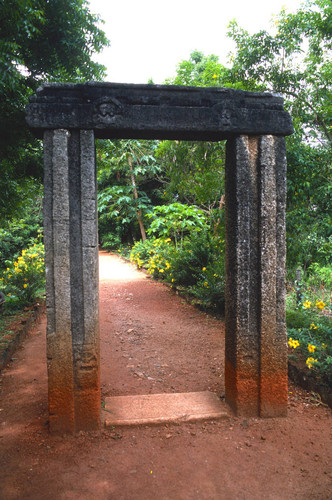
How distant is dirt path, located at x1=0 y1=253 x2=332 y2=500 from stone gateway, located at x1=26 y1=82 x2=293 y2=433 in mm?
271

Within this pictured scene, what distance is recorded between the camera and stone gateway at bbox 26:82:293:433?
2.98 metres

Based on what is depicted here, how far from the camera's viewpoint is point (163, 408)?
3.44m

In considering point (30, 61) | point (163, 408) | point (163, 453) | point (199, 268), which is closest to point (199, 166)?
point (199, 268)

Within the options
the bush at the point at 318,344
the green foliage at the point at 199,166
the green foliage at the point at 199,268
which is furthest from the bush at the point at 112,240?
the bush at the point at 318,344

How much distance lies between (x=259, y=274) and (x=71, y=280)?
1793mm

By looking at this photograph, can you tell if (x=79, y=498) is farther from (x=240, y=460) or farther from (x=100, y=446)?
(x=240, y=460)

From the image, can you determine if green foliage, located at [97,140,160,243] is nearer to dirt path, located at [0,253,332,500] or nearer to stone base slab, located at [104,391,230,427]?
dirt path, located at [0,253,332,500]

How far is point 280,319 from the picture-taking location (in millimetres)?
3248

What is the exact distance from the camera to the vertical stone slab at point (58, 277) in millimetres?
2963

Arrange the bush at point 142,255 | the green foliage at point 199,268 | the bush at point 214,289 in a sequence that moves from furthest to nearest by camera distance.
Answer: the bush at point 142,255 < the green foliage at point 199,268 < the bush at point 214,289

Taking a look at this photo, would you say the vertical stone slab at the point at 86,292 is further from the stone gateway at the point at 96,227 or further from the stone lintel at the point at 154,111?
the stone lintel at the point at 154,111

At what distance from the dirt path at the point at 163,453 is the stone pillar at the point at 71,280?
0.34m

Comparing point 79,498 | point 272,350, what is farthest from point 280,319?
point 79,498

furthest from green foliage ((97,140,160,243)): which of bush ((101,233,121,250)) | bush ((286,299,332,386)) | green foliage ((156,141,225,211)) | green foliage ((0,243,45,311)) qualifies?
bush ((286,299,332,386))
